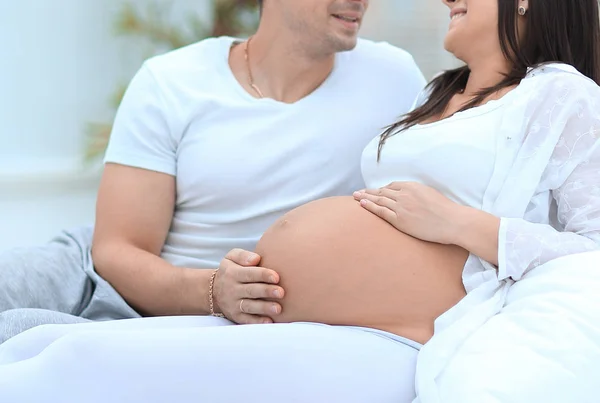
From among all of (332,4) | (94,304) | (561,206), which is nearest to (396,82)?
(332,4)

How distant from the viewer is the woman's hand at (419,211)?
4.96 ft

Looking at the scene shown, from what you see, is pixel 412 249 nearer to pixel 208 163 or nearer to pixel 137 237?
pixel 208 163

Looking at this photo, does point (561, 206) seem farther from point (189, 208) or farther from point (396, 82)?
point (189, 208)

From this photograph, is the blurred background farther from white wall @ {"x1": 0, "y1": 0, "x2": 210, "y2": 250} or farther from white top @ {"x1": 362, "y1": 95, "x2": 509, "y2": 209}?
white top @ {"x1": 362, "y1": 95, "x2": 509, "y2": 209}

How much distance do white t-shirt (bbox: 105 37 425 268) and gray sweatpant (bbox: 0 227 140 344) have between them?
19cm

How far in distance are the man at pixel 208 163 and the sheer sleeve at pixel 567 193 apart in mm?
593

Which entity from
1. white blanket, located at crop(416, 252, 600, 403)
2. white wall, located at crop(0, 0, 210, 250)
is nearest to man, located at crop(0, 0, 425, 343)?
white blanket, located at crop(416, 252, 600, 403)

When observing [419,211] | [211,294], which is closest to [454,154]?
[419,211]

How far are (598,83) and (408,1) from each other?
209 cm

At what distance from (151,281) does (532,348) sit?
0.92 meters

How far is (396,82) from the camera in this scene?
7.08 feet

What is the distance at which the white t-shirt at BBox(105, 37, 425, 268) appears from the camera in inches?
78.6

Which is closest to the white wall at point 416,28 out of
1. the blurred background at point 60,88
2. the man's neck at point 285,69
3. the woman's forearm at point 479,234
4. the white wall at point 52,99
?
the blurred background at point 60,88

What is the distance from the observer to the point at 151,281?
189 centimetres
